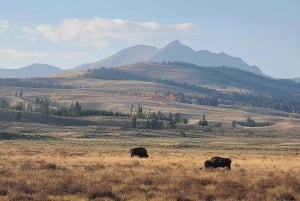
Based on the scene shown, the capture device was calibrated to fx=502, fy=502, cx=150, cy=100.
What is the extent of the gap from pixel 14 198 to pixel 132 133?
110718 millimetres

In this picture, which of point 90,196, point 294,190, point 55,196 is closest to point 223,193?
point 294,190

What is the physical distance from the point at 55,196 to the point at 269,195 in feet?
28.3

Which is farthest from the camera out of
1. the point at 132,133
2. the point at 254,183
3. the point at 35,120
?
the point at 35,120

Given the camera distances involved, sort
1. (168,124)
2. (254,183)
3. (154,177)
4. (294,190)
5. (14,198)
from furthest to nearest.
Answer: (168,124), (154,177), (254,183), (294,190), (14,198)

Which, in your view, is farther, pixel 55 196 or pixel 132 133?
pixel 132 133

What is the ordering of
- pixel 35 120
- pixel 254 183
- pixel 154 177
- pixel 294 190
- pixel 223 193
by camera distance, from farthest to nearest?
pixel 35 120, pixel 154 177, pixel 254 183, pixel 294 190, pixel 223 193

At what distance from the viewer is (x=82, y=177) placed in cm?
2517

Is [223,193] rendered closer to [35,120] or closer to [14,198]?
[14,198]

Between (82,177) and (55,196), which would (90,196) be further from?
(82,177)

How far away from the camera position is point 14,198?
1839cm

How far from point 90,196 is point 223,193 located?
5353 millimetres

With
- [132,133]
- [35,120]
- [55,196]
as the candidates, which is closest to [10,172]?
[55,196]

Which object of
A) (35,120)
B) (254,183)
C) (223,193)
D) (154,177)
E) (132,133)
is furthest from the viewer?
(35,120)

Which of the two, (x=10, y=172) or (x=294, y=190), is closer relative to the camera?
(x=294, y=190)
